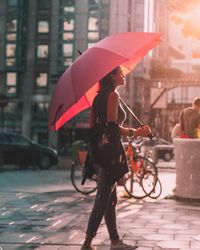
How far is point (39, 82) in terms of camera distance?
51.5 metres

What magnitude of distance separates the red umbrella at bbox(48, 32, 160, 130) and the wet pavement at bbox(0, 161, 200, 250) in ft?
4.65

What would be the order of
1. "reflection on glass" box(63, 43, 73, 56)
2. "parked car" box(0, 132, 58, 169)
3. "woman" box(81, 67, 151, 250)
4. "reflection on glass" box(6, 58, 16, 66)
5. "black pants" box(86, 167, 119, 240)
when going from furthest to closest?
"reflection on glass" box(6, 58, 16, 66) → "reflection on glass" box(63, 43, 73, 56) → "parked car" box(0, 132, 58, 169) → "black pants" box(86, 167, 119, 240) → "woman" box(81, 67, 151, 250)

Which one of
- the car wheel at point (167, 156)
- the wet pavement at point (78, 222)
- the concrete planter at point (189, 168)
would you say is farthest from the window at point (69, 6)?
the concrete planter at point (189, 168)

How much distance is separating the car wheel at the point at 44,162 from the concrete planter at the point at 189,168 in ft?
40.2

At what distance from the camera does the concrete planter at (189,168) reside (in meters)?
9.94

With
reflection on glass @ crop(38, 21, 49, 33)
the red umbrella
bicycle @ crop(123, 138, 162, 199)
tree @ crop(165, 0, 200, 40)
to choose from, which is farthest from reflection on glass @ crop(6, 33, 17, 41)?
the red umbrella

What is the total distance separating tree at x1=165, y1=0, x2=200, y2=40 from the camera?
14.0 meters

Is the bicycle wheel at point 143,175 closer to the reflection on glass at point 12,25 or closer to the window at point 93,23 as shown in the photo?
the window at point 93,23

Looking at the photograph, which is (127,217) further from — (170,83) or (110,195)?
(170,83)

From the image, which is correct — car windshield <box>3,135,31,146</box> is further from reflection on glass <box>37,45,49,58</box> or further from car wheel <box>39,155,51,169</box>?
reflection on glass <box>37,45,49,58</box>

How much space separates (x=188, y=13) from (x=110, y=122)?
9.86m

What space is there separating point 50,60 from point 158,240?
4586 cm

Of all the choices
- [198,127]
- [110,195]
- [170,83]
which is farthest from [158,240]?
[170,83]

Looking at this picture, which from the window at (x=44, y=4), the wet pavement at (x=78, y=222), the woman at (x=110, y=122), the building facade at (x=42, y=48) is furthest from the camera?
the window at (x=44, y=4)
